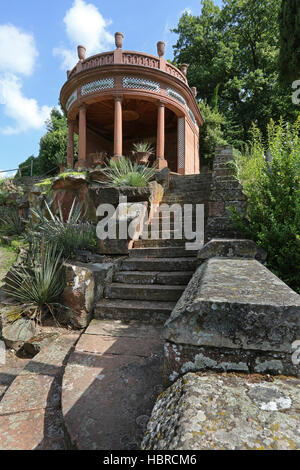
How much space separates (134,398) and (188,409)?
752 millimetres

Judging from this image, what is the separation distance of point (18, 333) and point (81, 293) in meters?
0.80

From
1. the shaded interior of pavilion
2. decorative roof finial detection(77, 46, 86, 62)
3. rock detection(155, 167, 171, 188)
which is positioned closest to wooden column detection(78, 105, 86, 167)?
the shaded interior of pavilion

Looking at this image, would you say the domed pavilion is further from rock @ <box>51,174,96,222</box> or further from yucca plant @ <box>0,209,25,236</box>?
yucca plant @ <box>0,209,25,236</box>

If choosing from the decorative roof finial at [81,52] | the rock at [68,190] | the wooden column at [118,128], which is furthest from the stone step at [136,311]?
the decorative roof finial at [81,52]

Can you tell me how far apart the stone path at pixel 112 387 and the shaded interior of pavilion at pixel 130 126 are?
9.65m

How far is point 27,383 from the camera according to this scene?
1863 mm

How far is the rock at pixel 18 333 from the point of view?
106 inches

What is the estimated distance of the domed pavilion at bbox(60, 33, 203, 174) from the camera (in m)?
9.60

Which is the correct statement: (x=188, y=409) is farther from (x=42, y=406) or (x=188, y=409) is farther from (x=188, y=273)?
(x=188, y=273)

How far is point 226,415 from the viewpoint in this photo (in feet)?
2.73

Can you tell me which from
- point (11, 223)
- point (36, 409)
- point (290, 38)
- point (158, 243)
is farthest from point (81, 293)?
point (290, 38)

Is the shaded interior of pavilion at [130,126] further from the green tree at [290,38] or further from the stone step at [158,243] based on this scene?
the stone step at [158,243]

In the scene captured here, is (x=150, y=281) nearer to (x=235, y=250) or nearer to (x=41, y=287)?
(x=235, y=250)

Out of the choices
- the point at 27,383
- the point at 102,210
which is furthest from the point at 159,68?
the point at 27,383
